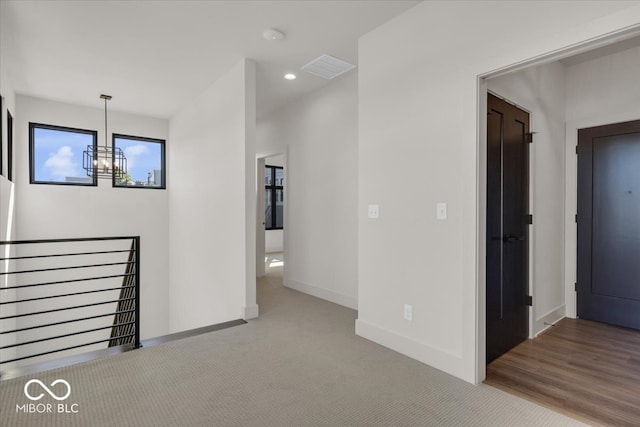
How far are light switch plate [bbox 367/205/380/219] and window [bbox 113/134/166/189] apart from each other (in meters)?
4.96

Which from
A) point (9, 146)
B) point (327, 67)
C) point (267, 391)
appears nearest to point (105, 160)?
point (9, 146)

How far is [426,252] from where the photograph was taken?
Answer: 2637 mm

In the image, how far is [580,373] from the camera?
2.52 metres

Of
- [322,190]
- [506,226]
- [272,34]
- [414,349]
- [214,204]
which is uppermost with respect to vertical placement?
[272,34]

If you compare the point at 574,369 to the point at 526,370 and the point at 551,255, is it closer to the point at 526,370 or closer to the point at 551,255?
the point at 526,370

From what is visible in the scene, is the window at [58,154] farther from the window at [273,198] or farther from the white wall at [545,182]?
the white wall at [545,182]

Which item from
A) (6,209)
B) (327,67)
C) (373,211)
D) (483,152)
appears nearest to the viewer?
(483,152)

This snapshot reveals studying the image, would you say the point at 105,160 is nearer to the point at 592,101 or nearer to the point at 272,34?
the point at 272,34

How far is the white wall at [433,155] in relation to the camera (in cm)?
216

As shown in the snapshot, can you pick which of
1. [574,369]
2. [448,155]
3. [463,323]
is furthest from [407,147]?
[574,369]

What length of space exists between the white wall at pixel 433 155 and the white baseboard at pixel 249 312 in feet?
4.01

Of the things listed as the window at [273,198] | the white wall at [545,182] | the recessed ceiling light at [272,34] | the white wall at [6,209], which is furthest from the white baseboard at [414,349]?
the window at [273,198]

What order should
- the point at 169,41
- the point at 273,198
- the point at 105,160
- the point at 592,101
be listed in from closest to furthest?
the point at 169,41
the point at 592,101
the point at 105,160
the point at 273,198

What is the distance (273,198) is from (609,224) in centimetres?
807
